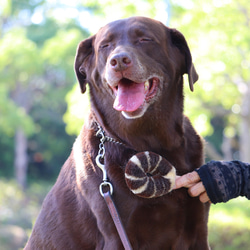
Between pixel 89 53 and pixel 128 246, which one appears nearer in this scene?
pixel 128 246

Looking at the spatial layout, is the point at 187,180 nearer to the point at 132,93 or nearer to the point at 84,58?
the point at 132,93

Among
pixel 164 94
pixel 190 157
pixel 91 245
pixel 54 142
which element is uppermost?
pixel 164 94

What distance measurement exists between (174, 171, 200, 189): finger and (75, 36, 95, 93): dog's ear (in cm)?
100

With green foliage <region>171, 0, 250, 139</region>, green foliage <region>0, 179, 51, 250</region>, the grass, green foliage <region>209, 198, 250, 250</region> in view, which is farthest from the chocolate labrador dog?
green foliage <region>0, 179, 51, 250</region>

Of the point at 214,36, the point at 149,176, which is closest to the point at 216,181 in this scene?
the point at 149,176

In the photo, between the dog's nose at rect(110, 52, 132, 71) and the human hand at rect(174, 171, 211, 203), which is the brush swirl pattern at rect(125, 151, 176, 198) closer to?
the human hand at rect(174, 171, 211, 203)

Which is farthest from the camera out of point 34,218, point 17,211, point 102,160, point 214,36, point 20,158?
point 20,158

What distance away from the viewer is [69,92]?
13.6 metres

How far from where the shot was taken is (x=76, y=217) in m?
2.81

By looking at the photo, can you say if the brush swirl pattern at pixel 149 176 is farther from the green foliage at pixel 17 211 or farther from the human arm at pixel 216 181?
the green foliage at pixel 17 211

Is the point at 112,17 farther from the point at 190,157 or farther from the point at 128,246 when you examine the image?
the point at 128,246

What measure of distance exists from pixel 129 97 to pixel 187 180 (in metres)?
0.63

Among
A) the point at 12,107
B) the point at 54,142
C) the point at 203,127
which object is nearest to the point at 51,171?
the point at 54,142

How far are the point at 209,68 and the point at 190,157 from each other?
281 inches
